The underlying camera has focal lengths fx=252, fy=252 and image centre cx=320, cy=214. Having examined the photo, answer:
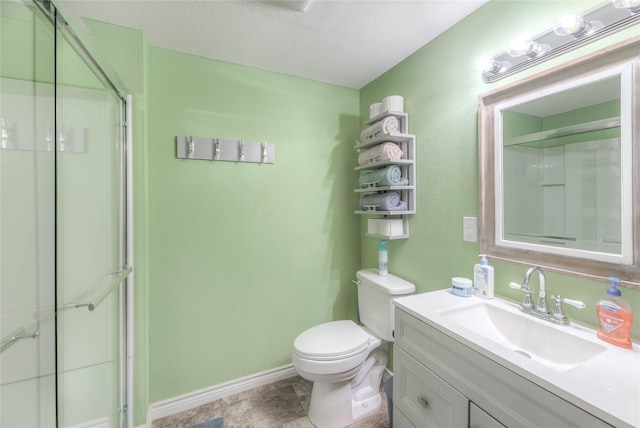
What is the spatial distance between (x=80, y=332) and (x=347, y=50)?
1956 millimetres

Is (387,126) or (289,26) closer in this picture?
(289,26)

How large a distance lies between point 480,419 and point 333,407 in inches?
35.5

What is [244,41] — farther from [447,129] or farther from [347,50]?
[447,129]

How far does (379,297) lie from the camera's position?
5.21 feet

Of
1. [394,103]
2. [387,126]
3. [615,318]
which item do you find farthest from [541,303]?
[394,103]

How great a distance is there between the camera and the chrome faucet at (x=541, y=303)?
35.1 inches

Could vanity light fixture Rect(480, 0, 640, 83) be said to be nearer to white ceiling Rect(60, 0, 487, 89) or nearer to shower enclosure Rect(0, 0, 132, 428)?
white ceiling Rect(60, 0, 487, 89)

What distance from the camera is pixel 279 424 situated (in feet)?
4.75

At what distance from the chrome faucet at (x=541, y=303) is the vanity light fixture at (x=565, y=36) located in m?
0.81

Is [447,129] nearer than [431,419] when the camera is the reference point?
No

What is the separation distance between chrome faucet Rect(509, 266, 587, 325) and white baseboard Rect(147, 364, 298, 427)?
5.03 feet

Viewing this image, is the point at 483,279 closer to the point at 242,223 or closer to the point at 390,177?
the point at 390,177

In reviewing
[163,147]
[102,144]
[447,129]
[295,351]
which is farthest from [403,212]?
[102,144]

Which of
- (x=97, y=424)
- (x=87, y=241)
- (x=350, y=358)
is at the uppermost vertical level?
(x=87, y=241)
